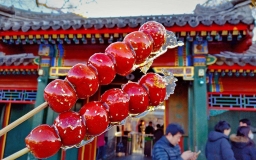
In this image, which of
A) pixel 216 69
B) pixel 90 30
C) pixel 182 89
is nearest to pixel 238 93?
pixel 216 69

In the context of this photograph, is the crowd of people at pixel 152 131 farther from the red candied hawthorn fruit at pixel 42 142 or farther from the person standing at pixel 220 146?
the red candied hawthorn fruit at pixel 42 142

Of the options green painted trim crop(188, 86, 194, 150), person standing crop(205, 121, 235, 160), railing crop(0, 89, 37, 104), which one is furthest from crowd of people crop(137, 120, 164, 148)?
person standing crop(205, 121, 235, 160)

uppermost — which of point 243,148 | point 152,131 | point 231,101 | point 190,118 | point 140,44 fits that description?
point 231,101

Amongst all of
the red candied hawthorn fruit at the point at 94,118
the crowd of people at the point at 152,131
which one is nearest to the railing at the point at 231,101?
the crowd of people at the point at 152,131

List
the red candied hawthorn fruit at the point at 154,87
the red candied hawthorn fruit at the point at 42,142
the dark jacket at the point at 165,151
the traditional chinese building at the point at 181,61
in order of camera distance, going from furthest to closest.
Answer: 1. the traditional chinese building at the point at 181,61
2. the dark jacket at the point at 165,151
3. the red candied hawthorn fruit at the point at 154,87
4. the red candied hawthorn fruit at the point at 42,142

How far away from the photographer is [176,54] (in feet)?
16.6

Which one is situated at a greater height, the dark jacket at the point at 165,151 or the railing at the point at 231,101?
the railing at the point at 231,101

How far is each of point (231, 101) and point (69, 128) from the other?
4744mm

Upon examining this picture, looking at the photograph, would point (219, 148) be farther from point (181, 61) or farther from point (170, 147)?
point (181, 61)

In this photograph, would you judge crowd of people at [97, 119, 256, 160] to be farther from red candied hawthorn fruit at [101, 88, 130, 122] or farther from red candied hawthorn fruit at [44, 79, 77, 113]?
red candied hawthorn fruit at [44, 79, 77, 113]

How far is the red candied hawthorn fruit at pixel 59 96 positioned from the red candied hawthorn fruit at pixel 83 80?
1.4 inches

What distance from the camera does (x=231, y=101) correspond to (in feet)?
16.4

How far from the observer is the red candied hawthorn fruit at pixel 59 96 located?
3.04ft

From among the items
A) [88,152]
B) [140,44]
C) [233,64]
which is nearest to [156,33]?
[140,44]
